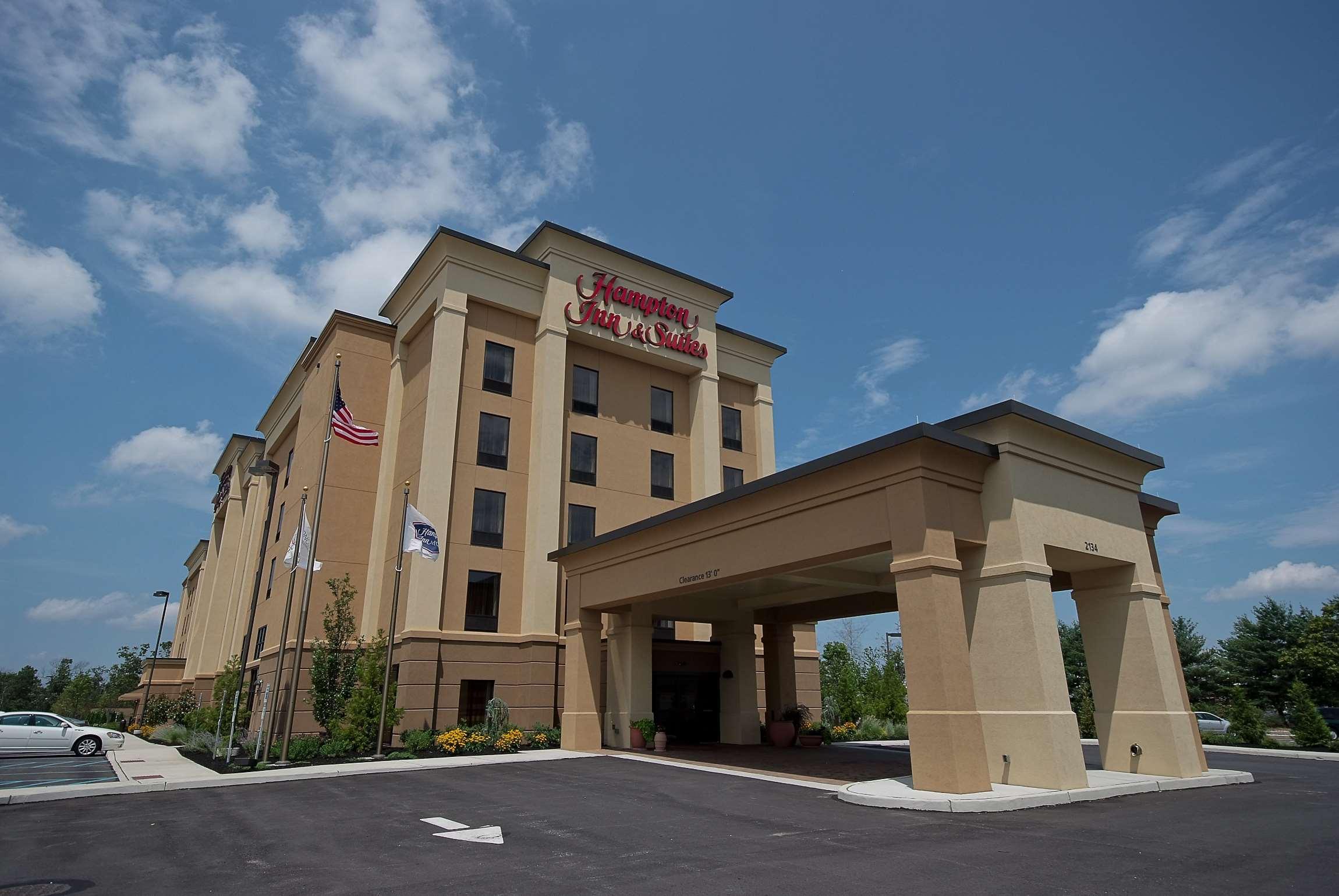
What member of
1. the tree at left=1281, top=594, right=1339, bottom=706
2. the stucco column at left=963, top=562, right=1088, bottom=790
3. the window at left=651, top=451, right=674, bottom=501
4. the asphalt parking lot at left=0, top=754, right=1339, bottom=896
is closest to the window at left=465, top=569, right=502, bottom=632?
the window at left=651, top=451, right=674, bottom=501

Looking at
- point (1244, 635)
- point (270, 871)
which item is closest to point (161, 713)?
point (270, 871)

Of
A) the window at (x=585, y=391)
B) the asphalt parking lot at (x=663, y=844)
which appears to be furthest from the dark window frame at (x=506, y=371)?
the asphalt parking lot at (x=663, y=844)

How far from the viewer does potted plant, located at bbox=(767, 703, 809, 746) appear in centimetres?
2644

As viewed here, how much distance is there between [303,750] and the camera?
2195 centimetres

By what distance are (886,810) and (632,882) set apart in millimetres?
5912

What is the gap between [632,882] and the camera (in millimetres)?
7906

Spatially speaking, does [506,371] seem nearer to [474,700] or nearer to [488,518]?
[488,518]

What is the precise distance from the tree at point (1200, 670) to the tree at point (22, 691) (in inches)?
5324

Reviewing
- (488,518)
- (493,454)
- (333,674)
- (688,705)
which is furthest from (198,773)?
(688,705)

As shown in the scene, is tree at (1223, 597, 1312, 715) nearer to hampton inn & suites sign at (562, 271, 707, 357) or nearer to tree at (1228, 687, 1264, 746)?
tree at (1228, 687, 1264, 746)

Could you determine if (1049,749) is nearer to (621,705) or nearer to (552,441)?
(621,705)

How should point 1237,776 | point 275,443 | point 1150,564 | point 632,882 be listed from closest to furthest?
point 632,882 → point 1237,776 → point 1150,564 → point 275,443

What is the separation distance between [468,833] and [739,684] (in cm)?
1701

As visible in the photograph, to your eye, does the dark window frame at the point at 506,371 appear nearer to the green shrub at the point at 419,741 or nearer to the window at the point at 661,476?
the window at the point at 661,476
